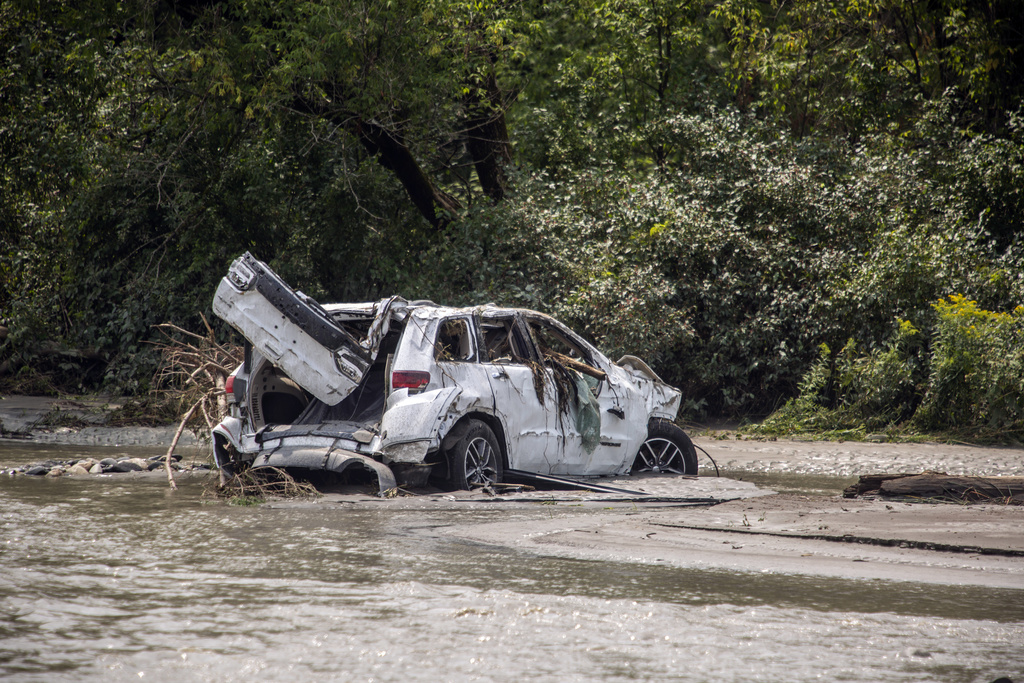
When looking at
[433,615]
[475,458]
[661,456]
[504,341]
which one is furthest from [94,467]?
[433,615]

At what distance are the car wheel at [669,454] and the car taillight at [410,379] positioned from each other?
319 centimetres

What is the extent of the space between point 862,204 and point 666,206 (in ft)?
10.8

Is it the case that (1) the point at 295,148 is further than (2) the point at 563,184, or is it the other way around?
(1) the point at 295,148

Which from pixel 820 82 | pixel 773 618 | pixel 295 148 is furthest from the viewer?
pixel 820 82

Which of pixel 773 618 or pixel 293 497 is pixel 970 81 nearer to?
pixel 293 497

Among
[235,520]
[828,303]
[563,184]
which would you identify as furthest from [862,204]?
[235,520]

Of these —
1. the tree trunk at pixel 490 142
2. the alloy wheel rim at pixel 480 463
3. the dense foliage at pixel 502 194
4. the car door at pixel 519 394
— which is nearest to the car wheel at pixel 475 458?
the alloy wheel rim at pixel 480 463

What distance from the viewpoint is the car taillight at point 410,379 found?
27.3ft

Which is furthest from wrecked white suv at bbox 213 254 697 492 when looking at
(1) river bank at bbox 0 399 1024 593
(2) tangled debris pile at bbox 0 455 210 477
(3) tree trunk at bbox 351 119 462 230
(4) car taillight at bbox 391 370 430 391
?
(3) tree trunk at bbox 351 119 462 230

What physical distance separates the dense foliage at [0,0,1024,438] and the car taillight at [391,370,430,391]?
857 cm

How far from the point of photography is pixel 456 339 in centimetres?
909

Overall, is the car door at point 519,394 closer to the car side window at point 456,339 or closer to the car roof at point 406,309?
the car side window at point 456,339

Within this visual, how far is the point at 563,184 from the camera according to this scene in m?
19.0

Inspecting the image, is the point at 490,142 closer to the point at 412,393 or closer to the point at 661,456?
the point at 661,456
